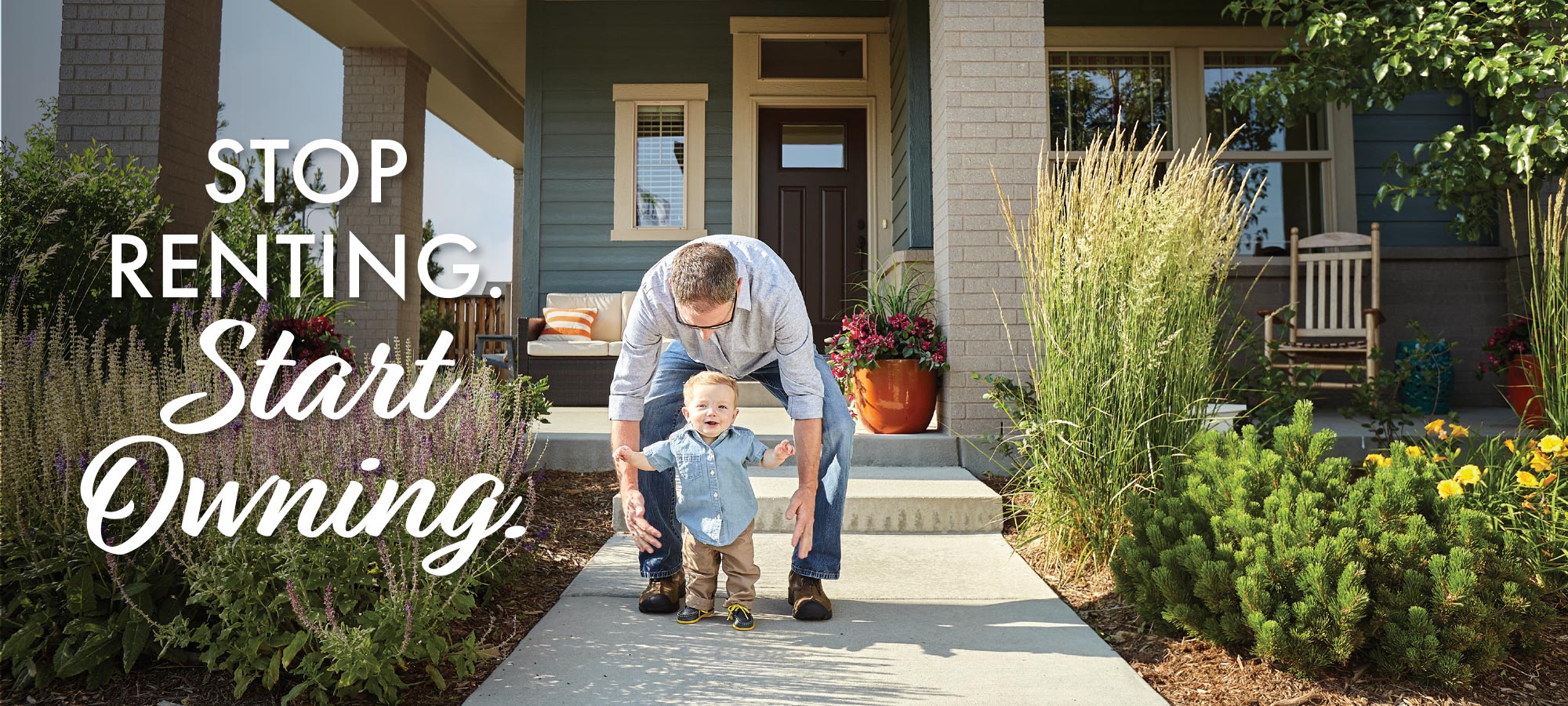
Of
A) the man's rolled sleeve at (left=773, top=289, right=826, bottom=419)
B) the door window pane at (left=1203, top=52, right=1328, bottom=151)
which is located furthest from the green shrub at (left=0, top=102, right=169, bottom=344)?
the door window pane at (left=1203, top=52, right=1328, bottom=151)

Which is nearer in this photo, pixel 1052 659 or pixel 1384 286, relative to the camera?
pixel 1052 659

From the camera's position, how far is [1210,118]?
6496mm

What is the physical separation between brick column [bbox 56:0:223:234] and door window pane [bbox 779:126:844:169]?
3993 millimetres

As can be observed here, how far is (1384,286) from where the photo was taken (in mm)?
6105

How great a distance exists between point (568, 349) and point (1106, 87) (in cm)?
417

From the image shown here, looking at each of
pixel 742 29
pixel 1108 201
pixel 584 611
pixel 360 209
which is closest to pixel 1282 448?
pixel 1108 201

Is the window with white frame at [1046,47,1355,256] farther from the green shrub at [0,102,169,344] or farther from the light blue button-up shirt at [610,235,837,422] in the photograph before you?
the green shrub at [0,102,169,344]

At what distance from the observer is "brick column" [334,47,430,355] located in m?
7.52

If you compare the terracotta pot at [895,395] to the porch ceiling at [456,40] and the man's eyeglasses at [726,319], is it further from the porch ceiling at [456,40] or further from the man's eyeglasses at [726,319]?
the porch ceiling at [456,40]

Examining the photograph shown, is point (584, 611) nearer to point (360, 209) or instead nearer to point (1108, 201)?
point (1108, 201)

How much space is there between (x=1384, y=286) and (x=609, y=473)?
522 cm

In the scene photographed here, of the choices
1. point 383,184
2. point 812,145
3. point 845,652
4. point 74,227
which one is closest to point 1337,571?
point 845,652

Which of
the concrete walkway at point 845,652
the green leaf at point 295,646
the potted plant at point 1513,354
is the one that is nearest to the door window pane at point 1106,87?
the potted plant at point 1513,354

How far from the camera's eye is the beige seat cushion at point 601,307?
6652 millimetres
